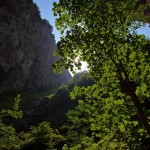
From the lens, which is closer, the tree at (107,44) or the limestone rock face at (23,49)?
the tree at (107,44)

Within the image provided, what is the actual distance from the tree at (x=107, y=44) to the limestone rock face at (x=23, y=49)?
2436 inches

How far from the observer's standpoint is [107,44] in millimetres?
7254

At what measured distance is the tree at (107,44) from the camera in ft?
24.2

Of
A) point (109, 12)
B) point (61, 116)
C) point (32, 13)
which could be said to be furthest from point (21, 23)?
point (109, 12)

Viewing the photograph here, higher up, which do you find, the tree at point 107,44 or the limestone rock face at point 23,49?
the limestone rock face at point 23,49

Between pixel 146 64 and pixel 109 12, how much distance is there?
1.89 meters

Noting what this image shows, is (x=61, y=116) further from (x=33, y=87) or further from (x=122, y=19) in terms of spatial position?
(x=122, y=19)

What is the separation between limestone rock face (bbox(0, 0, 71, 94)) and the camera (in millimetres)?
68750

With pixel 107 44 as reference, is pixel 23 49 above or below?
above

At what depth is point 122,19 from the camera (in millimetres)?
7551

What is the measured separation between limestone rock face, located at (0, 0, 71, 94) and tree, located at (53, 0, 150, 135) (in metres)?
61.9

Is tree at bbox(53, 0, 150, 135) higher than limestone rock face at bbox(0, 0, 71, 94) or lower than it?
lower

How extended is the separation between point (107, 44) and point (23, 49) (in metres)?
76.2

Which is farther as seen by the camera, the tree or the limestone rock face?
the limestone rock face
